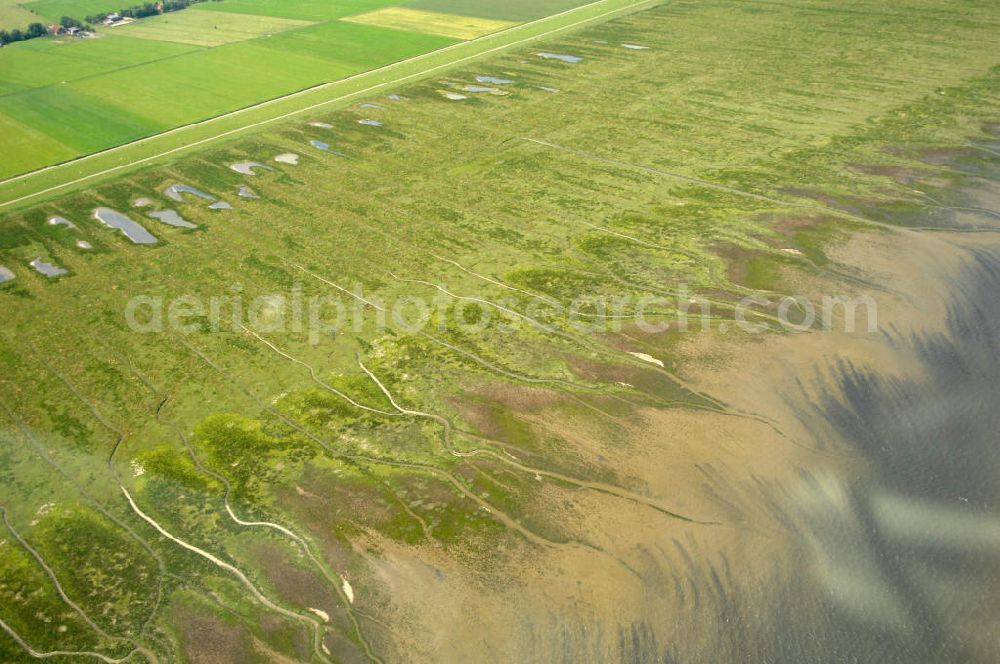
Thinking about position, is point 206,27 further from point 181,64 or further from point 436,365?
point 436,365

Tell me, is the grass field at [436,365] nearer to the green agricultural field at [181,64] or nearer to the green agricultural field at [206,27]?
the green agricultural field at [181,64]

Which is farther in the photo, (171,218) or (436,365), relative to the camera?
(171,218)

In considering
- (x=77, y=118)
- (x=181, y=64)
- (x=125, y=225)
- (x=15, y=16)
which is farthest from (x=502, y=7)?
(x=15, y=16)

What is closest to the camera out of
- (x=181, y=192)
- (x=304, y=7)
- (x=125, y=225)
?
(x=125, y=225)

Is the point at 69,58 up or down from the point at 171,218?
up

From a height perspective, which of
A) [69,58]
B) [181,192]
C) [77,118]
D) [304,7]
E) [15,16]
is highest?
[304,7]

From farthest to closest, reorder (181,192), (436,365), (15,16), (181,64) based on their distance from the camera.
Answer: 1. (15,16)
2. (181,64)
3. (181,192)
4. (436,365)

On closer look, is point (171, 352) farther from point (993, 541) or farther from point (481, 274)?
point (993, 541)
